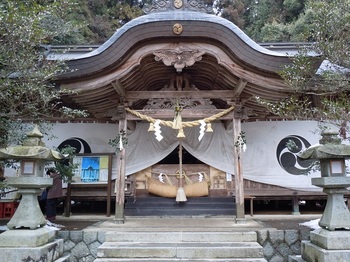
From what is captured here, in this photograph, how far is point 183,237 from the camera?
16.8ft

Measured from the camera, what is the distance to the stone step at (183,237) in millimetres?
5102

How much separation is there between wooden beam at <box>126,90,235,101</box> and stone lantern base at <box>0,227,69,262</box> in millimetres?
3688

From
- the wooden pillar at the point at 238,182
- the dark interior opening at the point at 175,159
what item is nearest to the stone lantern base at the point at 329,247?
the wooden pillar at the point at 238,182

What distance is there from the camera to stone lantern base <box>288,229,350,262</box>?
3.96 meters

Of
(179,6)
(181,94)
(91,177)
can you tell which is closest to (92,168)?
(91,177)

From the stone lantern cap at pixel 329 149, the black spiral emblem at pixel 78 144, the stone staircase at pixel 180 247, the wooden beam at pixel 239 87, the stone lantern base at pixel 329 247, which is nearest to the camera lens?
the stone lantern base at pixel 329 247

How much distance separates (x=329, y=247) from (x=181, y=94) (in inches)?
177

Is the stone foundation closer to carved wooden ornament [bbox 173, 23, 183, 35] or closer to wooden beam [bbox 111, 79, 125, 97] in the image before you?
wooden beam [bbox 111, 79, 125, 97]

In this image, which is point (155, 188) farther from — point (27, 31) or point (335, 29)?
point (335, 29)

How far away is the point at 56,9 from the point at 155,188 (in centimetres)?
511

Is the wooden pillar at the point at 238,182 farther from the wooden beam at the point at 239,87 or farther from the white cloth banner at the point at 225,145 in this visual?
the white cloth banner at the point at 225,145

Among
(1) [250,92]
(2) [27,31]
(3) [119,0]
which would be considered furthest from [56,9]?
(3) [119,0]

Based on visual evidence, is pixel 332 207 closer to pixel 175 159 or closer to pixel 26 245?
pixel 26 245

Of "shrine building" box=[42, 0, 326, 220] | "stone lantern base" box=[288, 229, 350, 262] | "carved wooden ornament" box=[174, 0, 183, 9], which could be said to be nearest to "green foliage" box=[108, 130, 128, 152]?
"shrine building" box=[42, 0, 326, 220]
